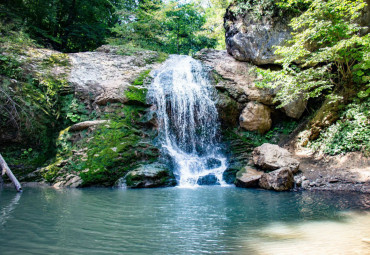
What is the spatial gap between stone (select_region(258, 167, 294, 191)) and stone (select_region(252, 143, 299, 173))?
A: 444mm

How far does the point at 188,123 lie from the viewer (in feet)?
32.4

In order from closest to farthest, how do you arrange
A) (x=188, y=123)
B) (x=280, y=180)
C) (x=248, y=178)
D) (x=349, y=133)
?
(x=280, y=180)
(x=248, y=178)
(x=349, y=133)
(x=188, y=123)

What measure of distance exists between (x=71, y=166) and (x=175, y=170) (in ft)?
11.2

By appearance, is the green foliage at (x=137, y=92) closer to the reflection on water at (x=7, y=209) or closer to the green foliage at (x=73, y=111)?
the green foliage at (x=73, y=111)

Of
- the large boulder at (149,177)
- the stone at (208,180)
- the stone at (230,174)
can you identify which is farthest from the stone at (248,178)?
the large boulder at (149,177)

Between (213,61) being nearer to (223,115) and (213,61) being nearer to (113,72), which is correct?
(223,115)

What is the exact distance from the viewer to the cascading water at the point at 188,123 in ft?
28.7

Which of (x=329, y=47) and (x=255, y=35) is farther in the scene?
(x=255, y=35)

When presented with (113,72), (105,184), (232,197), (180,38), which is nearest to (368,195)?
(232,197)

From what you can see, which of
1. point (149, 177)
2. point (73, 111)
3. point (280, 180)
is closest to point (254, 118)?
point (280, 180)

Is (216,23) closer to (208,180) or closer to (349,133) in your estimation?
(349,133)

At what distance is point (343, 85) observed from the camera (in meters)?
8.77

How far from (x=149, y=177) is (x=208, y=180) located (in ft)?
6.65

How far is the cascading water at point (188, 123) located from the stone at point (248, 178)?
0.82 meters
